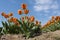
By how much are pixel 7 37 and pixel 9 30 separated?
733 millimetres

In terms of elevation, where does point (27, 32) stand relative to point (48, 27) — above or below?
above

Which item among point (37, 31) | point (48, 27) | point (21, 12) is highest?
point (21, 12)

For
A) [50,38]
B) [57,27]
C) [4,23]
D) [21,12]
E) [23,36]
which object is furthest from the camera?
[57,27]

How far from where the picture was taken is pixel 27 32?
6547mm

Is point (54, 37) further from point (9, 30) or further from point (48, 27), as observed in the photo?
point (48, 27)

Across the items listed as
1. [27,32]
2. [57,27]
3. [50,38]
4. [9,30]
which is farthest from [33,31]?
[57,27]

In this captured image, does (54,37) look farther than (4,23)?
No

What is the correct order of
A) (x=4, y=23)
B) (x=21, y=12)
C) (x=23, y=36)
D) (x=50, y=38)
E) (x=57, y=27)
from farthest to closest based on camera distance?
(x=57, y=27)
(x=4, y=23)
(x=21, y=12)
(x=23, y=36)
(x=50, y=38)

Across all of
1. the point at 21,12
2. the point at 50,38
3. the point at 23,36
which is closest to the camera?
the point at 50,38

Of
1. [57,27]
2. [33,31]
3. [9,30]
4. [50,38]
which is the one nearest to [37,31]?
[33,31]

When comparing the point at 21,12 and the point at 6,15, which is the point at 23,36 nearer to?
the point at 21,12

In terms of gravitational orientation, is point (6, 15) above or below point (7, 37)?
above

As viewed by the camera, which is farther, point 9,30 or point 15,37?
point 9,30

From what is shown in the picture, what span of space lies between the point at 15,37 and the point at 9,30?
862 mm
